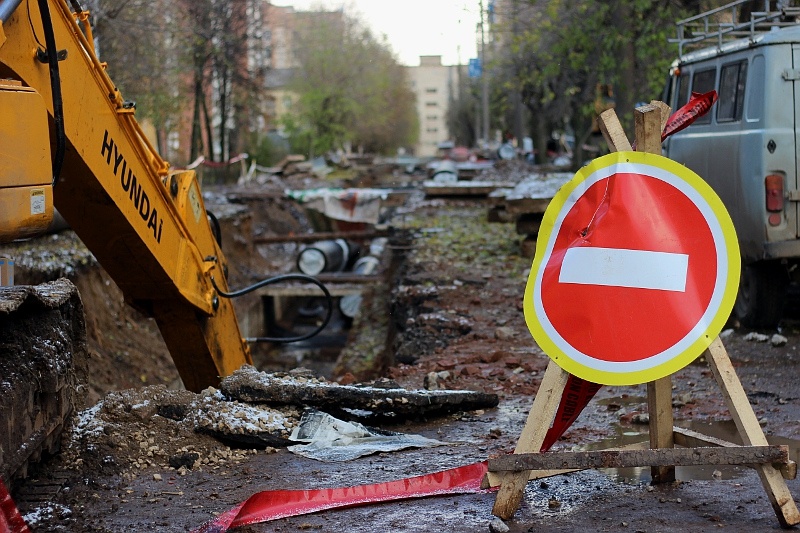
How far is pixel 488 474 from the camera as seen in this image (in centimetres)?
371

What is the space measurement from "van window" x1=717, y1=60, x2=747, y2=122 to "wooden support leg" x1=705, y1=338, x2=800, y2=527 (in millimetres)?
5143

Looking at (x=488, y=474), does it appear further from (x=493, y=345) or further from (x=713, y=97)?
(x=493, y=345)

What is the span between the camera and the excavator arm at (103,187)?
3463 mm

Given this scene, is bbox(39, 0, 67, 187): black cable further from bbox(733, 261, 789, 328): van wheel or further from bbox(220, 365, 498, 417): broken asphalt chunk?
bbox(733, 261, 789, 328): van wheel

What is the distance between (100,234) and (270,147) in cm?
3993

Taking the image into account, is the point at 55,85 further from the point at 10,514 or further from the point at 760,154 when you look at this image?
the point at 760,154

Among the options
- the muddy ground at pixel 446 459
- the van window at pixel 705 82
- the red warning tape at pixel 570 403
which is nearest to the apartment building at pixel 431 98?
the van window at pixel 705 82

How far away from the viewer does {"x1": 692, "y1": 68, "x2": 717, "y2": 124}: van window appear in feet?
29.1

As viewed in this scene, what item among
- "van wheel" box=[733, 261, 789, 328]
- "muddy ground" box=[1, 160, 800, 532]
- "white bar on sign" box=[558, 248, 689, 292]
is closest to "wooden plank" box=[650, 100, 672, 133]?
"white bar on sign" box=[558, 248, 689, 292]

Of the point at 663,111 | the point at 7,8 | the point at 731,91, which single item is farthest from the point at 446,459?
the point at 731,91

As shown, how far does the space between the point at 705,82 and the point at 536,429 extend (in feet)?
20.9

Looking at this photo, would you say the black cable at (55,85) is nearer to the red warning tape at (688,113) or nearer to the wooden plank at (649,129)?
the wooden plank at (649,129)

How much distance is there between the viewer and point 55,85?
397 cm

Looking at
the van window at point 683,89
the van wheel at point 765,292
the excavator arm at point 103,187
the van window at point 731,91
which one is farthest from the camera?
the van window at point 683,89
